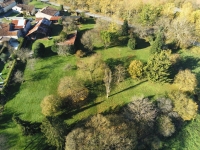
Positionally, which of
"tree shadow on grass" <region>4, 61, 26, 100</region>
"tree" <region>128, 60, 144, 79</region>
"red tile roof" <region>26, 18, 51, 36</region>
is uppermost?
"red tile roof" <region>26, 18, 51, 36</region>

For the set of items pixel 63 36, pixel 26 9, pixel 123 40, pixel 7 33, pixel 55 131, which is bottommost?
pixel 55 131

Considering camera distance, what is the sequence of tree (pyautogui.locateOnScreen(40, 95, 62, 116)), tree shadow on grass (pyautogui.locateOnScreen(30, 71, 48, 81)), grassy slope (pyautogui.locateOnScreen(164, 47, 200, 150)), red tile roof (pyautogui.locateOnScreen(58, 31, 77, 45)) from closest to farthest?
grassy slope (pyautogui.locateOnScreen(164, 47, 200, 150)) < tree (pyautogui.locateOnScreen(40, 95, 62, 116)) < tree shadow on grass (pyautogui.locateOnScreen(30, 71, 48, 81)) < red tile roof (pyautogui.locateOnScreen(58, 31, 77, 45))

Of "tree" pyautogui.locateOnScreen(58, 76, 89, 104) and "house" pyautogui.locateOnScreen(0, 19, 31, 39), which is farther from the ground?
"house" pyautogui.locateOnScreen(0, 19, 31, 39)

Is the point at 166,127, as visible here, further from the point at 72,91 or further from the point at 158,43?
the point at 158,43

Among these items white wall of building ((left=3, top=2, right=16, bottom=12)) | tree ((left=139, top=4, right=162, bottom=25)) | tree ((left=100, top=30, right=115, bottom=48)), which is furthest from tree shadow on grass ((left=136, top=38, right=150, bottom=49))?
white wall of building ((left=3, top=2, right=16, bottom=12))

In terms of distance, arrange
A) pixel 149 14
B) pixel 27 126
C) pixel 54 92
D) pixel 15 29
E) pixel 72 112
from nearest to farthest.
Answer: pixel 27 126, pixel 72 112, pixel 54 92, pixel 15 29, pixel 149 14

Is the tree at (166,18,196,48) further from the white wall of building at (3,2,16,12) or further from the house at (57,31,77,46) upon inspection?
the white wall of building at (3,2,16,12)

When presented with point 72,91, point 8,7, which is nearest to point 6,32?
point 8,7
